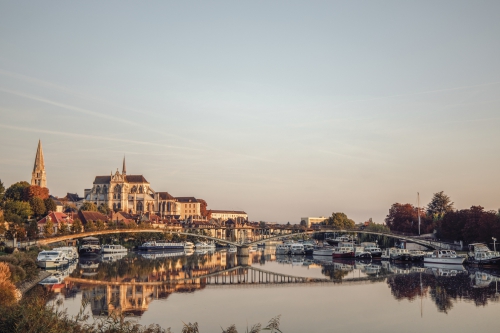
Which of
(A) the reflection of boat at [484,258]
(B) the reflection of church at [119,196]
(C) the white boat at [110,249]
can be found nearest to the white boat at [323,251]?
(A) the reflection of boat at [484,258]

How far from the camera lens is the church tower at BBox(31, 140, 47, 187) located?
577 feet

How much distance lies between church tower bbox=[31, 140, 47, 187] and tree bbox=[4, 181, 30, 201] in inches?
1862

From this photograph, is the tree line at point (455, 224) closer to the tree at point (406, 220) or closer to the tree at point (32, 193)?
the tree at point (406, 220)

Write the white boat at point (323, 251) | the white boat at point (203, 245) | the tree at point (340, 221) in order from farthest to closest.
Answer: the tree at point (340, 221)
the white boat at point (203, 245)
the white boat at point (323, 251)

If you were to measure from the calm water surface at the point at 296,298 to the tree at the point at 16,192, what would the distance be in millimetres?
61646

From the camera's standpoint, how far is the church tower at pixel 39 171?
577 feet

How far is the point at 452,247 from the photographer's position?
3716 inches

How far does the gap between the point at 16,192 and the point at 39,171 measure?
55.4 metres

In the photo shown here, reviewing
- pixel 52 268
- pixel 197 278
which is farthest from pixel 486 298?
pixel 52 268

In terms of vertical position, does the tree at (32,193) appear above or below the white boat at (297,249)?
above

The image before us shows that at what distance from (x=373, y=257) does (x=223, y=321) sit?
64500mm

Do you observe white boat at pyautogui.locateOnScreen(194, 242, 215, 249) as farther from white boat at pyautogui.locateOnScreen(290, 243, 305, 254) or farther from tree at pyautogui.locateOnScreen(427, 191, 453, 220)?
tree at pyautogui.locateOnScreen(427, 191, 453, 220)

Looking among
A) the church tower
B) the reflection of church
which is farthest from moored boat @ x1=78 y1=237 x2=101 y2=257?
the reflection of church

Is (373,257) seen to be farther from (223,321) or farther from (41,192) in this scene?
(41,192)
